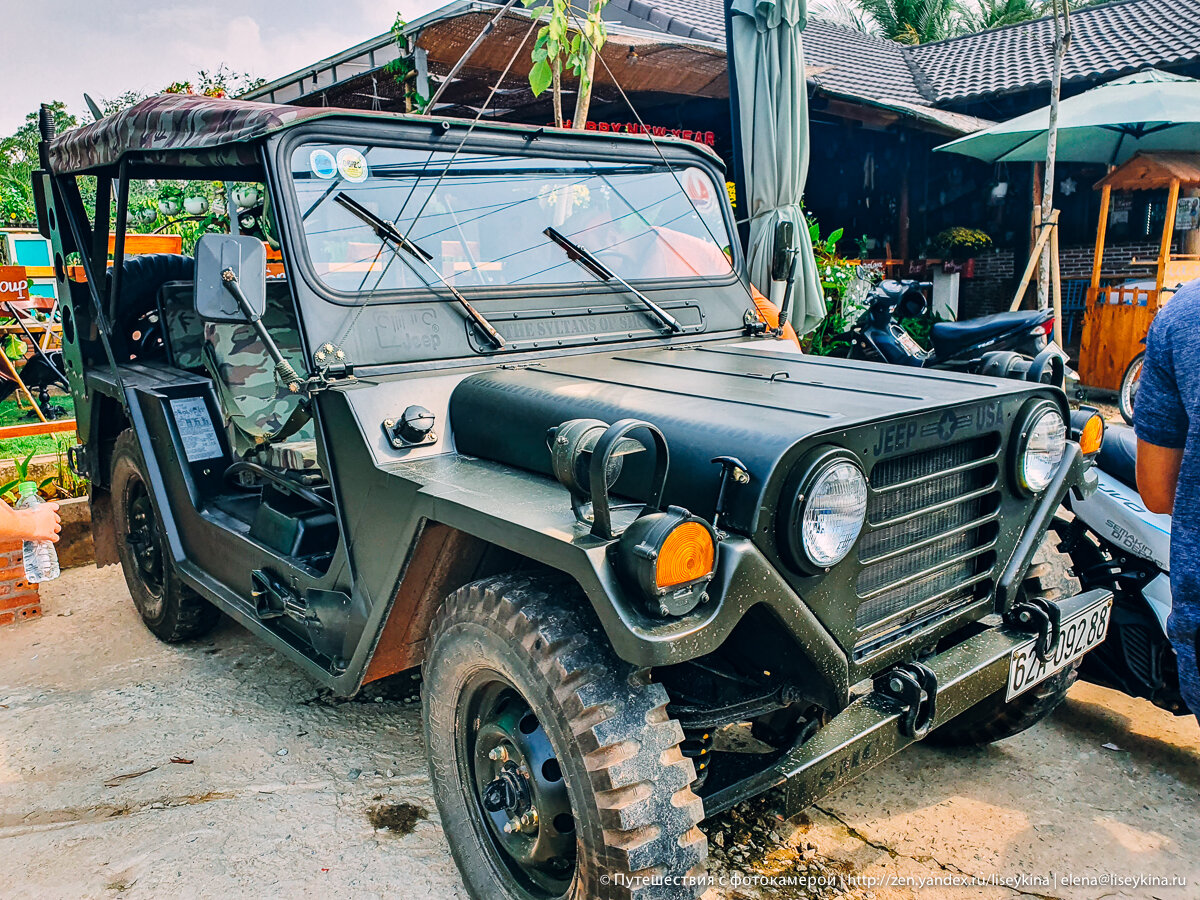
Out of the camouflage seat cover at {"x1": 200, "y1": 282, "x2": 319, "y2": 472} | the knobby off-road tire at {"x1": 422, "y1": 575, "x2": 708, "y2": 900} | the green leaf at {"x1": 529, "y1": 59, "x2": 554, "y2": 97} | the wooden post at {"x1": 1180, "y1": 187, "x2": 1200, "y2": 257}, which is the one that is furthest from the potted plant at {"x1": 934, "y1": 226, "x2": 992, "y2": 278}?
the knobby off-road tire at {"x1": 422, "y1": 575, "x2": 708, "y2": 900}

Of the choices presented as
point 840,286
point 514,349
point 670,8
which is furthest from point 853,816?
point 670,8

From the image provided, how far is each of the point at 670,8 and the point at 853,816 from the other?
12.8 metres

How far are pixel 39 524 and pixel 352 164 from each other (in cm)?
165

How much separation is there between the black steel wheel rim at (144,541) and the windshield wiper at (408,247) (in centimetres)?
209

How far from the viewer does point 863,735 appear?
2.04 meters

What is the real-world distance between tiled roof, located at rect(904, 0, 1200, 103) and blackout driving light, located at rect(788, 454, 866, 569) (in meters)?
11.0

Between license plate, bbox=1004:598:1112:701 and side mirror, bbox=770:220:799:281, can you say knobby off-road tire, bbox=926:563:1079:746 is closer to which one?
license plate, bbox=1004:598:1112:701

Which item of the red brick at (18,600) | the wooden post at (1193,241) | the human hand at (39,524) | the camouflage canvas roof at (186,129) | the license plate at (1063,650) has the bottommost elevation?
the red brick at (18,600)

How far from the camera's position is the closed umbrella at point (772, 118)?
5.83 metres

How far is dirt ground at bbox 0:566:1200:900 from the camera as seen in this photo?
2.53m

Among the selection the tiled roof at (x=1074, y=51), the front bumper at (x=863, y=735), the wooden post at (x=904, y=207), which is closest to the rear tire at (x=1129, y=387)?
the wooden post at (x=904, y=207)

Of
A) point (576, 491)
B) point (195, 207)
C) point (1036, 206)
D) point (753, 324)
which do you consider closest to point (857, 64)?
point (1036, 206)

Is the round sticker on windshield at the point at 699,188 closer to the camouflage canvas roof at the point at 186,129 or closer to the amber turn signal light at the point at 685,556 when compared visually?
the camouflage canvas roof at the point at 186,129

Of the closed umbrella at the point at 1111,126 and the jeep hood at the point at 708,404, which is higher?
the closed umbrella at the point at 1111,126
